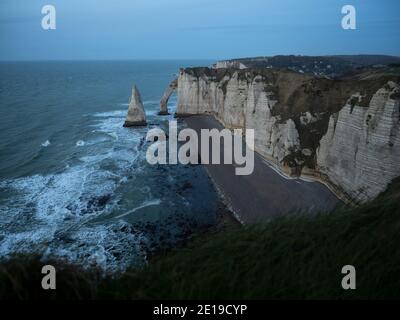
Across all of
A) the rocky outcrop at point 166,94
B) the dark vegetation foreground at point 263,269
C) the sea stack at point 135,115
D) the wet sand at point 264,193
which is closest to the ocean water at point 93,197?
the wet sand at point 264,193

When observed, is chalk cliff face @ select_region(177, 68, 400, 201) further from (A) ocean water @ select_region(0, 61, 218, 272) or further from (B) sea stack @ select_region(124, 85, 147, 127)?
(B) sea stack @ select_region(124, 85, 147, 127)

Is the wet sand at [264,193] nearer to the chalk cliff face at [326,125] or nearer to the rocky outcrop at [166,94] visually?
the chalk cliff face at [326,125]

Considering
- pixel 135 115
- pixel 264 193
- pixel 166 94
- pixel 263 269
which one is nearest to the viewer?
pixel 263 269

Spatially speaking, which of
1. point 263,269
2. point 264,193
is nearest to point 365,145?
point 264,193

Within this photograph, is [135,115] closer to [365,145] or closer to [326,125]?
[326,125]

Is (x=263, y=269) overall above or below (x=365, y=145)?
below

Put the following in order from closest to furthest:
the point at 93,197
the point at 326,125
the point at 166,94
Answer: the point at 326,125
the point at 93,197
the point at 166,94
